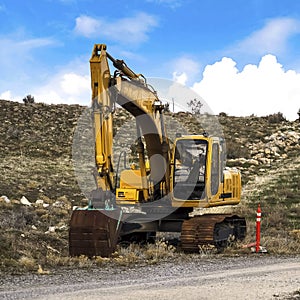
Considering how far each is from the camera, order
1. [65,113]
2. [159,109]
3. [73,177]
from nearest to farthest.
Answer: [159,109], [73,177], [65,113]

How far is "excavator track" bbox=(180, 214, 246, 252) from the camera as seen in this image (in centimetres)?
1419

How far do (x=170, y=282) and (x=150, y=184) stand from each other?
20.0 feet

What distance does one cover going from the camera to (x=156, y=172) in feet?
51.3

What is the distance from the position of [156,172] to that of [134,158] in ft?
75.7

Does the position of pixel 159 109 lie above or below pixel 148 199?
above

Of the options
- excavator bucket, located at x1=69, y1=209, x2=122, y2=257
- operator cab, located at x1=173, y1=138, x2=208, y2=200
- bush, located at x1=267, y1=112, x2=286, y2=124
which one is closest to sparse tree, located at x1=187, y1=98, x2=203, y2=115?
operator cab, located at x1=173, y1=138, x2=208, y2=200

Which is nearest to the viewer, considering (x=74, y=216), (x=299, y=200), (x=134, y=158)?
(x=74, y=216)

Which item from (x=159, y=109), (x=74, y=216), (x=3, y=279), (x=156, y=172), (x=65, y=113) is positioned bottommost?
(x=3, y=279)

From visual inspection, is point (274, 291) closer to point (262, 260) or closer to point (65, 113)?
point (262, 260)

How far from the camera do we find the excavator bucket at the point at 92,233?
12742 millimetres

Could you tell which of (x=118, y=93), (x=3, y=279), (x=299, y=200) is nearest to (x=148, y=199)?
(x=118, y=93)

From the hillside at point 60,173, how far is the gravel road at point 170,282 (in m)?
1.80

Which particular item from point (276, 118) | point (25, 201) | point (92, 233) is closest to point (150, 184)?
point (92, 233)

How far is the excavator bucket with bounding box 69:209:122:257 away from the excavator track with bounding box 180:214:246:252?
226 cm
